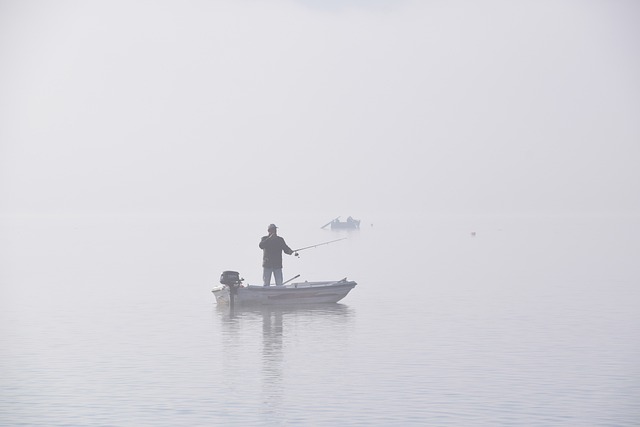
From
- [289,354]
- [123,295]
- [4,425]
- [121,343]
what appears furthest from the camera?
[123,295]

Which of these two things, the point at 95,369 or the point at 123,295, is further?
the point at 123,295

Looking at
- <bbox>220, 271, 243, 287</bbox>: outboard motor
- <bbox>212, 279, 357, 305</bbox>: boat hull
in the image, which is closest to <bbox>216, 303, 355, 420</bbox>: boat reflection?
<bbox>212, 279, 357, 305</bbox>: boat hull

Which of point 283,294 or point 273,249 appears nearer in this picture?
point 273,249

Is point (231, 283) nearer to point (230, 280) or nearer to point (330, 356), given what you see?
point (230, 280)

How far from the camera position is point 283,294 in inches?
1578

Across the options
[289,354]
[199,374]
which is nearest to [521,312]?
[289,354]

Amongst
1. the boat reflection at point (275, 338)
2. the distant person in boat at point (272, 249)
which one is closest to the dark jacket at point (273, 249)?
the distant person in boat at point (272, 249)

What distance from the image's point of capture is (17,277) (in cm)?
6309

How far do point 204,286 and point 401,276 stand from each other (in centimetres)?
1308

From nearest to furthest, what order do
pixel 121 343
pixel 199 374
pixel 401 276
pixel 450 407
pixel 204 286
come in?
pixel 450 407
pixel 199 374
pixel 121 343
pixel 204 286
pixel 401 276

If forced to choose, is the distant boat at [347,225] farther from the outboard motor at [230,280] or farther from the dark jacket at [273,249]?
the dark jacket at [273,249]

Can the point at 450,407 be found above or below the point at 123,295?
below

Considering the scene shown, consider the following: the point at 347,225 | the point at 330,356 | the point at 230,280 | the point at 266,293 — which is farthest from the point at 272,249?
the point at 347,225

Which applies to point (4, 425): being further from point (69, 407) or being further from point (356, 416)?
point (356, 416)
